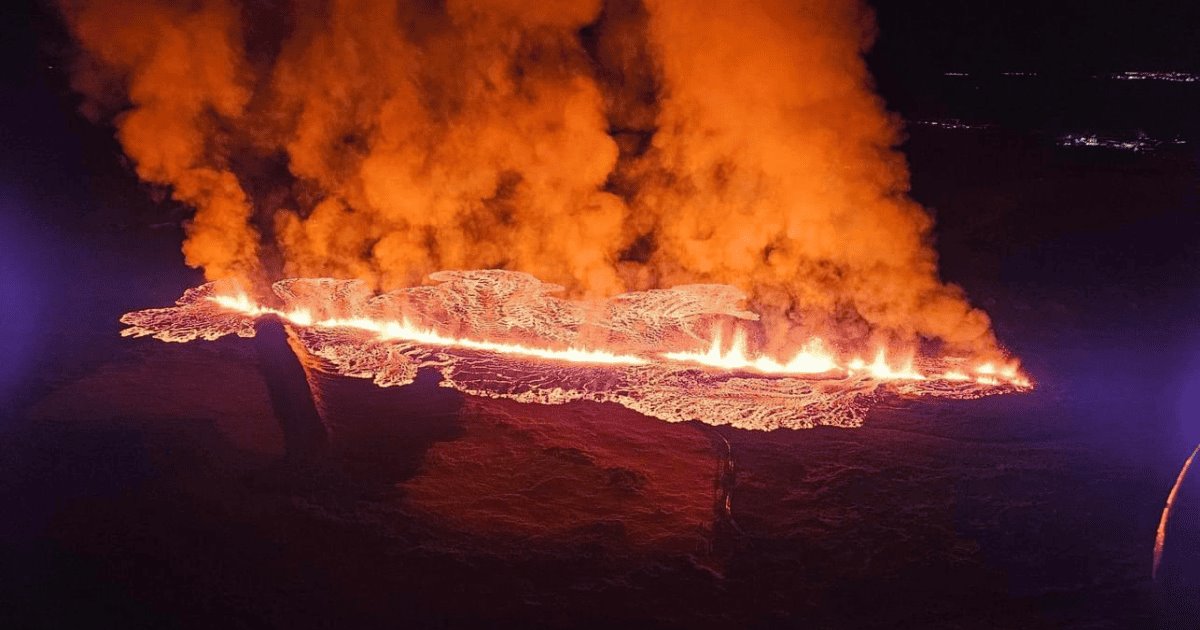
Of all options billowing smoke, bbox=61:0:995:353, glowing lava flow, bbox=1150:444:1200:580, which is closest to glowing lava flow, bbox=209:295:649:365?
billowing smoke, bbox=61:0:995:353

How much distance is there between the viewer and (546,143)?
8875 millimetres

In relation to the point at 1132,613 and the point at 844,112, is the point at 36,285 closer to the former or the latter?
the point at 844,112

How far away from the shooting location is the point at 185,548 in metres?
4.50

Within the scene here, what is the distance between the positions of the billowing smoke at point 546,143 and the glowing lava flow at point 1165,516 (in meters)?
2.47

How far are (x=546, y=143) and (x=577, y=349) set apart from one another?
2835 mm

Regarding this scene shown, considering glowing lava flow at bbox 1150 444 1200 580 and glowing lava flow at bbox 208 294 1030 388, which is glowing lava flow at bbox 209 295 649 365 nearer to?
glowing lava flow at bbox 208 294 1030 388

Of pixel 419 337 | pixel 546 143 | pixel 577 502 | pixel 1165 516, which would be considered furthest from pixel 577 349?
pixel 1165 516

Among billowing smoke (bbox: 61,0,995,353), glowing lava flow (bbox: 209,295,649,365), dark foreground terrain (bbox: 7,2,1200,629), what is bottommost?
dark foreground terrain (bbox: 7,2,1200,629)

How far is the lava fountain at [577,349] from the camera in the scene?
22.4 feet

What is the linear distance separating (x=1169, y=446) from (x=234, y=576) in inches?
288

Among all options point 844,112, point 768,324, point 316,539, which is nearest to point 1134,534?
point 768,324

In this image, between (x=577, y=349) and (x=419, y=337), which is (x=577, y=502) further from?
(x=419, y=337)

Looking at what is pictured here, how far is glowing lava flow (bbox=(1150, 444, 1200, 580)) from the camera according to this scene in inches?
168

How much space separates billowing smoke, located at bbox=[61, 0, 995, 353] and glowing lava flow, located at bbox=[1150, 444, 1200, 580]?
97.2 inches
